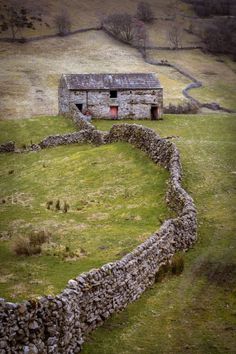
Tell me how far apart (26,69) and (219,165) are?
216 ft

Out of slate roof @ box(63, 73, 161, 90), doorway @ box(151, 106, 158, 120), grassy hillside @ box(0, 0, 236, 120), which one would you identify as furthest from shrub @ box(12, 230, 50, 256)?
grassy hillside @ box(0, 0, 236, 120)

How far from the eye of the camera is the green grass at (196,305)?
56.2ft

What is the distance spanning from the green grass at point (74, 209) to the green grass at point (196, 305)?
215 cm

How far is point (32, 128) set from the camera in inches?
2320

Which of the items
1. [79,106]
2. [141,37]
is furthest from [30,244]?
[141,37]

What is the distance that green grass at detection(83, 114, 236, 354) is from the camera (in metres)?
17.1

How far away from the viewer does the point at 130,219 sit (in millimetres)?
27812

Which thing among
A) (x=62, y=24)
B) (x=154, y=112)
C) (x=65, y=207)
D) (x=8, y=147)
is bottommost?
(x=8, y=147)

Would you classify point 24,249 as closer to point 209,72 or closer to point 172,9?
point 209,72

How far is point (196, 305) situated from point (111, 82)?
155 feet

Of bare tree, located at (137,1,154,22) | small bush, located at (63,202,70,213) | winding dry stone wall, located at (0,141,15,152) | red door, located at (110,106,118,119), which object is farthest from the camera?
bare tree, located at (137,1,154,22)

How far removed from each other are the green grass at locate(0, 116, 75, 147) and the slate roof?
14.2 ft

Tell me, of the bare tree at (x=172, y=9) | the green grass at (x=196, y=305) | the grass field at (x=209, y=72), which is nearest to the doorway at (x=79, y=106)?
the grass field at (x=209, y=72)

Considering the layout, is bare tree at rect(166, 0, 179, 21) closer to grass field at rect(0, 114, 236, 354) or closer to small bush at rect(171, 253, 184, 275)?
grass field at rect(0, 114, 236, 354)
